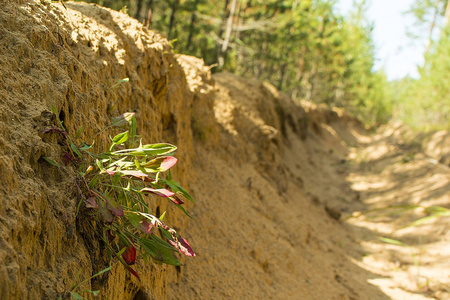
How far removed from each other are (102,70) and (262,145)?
436 cm

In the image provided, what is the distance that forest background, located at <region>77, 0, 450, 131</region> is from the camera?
1248cm

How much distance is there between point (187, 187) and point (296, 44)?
17730mm

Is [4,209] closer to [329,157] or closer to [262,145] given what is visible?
[262,145]

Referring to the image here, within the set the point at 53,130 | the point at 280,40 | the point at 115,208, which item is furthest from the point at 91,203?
the point at 280,40

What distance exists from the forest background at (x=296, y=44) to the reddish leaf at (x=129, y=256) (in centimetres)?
511

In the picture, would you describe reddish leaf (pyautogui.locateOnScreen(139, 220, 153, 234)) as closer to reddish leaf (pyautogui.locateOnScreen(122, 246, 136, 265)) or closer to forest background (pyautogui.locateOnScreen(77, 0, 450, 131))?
reddish leaf (pyautogui.locateOnScreen(122, 246, 136, 265))

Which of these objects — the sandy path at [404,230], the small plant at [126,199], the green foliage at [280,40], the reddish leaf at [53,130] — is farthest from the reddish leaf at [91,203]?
the green foliage at [280,40]

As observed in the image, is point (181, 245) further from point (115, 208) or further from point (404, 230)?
point (404, 230)

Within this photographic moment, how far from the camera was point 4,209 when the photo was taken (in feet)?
4.28

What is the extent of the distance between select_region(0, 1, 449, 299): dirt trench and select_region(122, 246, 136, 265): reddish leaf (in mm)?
153

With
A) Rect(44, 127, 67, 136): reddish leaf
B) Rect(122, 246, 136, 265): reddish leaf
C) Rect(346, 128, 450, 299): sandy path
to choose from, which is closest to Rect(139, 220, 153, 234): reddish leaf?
Rect(122, 246, 136, 265): reddish leaf

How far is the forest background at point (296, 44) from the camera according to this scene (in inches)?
492

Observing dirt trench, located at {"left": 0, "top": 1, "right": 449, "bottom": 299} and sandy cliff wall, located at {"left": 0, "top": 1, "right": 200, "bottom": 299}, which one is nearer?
sandy cliff wall, located at {"left": 0, "top": 1, "right": 200, "bottom": 299}

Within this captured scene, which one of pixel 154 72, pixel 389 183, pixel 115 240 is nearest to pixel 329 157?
pixel 389 183
